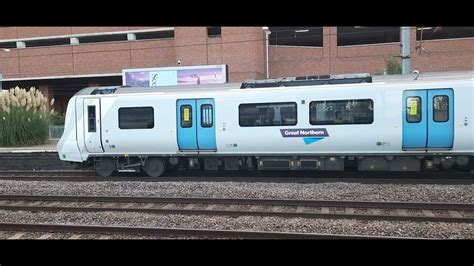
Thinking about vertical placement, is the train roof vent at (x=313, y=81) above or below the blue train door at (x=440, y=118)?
above

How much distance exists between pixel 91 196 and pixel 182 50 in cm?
2719

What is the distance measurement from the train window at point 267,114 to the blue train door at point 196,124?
965mm

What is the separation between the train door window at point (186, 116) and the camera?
→ 44.0 ft

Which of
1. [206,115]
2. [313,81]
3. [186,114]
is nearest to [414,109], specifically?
[313,81]

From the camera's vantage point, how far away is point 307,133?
41.3 ft

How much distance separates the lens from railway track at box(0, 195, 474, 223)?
809 centimetres

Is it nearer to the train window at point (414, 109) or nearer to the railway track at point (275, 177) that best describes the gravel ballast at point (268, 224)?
the railway track at point (275, 177)

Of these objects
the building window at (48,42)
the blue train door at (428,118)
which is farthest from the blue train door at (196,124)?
the building window at (48,42)

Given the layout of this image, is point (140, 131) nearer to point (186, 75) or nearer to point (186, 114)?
point (186, 114)

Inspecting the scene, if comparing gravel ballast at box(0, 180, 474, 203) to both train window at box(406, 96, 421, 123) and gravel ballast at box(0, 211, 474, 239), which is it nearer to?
train window at box(406, 96, 421, 123)

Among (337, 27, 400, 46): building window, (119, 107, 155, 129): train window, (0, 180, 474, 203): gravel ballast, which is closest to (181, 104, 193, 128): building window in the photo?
(119, 107, 155, 129): train window

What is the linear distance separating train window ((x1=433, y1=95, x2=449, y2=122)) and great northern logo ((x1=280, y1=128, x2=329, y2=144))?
113 inches

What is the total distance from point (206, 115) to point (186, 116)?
63 centimetres
